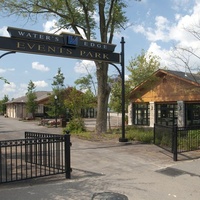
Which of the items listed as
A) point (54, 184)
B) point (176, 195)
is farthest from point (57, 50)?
point (176, 195)

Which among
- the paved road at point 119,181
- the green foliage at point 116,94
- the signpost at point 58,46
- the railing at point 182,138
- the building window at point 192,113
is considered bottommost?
the paved road at point 119,181

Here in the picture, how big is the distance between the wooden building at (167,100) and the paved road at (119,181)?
1551 cm

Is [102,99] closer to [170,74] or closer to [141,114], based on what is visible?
[170,74]

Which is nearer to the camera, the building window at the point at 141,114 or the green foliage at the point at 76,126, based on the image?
the green foliage at the point at 76,126

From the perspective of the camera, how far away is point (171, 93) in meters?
28.3

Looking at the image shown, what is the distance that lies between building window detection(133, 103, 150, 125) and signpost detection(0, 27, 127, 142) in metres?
17.5

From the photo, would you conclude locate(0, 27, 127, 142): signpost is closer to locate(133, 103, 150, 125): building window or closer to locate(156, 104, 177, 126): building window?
locate(156, 104, 177, 126): building window

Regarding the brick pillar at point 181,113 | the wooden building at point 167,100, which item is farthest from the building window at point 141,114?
the brick pillar at point 181,113

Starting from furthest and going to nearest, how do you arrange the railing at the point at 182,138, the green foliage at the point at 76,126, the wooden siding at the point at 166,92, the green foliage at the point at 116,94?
the wooden siding at the point at 166,92 < the green foliage at the point at 116,94 < the green foliage at the point at 76,126 < the railing at the point at 182,138

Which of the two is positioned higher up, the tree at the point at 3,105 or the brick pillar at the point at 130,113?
the tree at the point at 3,105

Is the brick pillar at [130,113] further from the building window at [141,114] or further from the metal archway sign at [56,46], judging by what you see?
the metal archway sign at [56,46]

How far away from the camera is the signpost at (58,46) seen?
12898 mm

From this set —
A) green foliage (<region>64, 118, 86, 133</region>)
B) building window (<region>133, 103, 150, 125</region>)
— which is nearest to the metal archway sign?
green foliage (<region>64, 118, 86, 133</region>)

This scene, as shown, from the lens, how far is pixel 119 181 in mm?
7391
